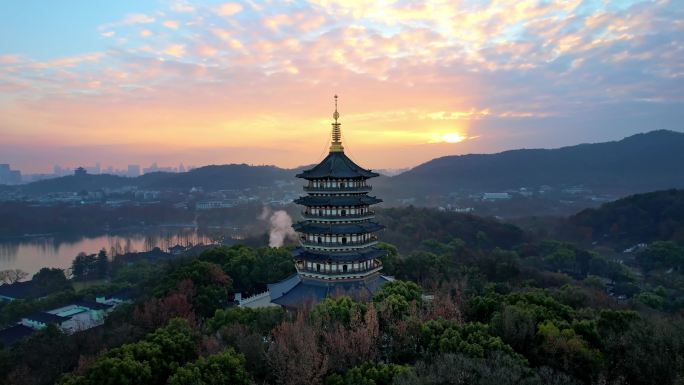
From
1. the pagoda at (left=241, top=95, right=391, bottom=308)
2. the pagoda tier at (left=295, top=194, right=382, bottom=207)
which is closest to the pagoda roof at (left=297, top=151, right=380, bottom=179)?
the pagoda at (left=241, top=95, right=391, bottom=308)

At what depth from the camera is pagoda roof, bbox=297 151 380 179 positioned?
2239cm

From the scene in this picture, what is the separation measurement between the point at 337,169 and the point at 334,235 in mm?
3382

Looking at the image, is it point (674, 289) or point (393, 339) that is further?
point (674, 289)

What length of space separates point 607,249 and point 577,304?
41190 mm

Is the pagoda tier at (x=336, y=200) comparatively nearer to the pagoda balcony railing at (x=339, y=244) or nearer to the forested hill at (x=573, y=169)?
the pagoda balcony railing at (x=339, y=244)

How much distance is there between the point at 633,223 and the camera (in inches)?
2539

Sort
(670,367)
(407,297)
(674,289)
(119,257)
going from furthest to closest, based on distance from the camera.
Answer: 1. (119,257)
2. (674,289)
3. (407,297)
4. (670,367)

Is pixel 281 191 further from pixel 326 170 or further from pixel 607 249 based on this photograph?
pixel 326 170

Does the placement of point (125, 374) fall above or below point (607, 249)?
above

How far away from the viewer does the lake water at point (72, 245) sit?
68.9 metres

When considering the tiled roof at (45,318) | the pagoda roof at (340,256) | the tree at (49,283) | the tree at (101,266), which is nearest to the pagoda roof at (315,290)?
the pagoda roof at (340,256)

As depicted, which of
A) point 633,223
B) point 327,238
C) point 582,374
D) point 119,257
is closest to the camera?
point 582,374

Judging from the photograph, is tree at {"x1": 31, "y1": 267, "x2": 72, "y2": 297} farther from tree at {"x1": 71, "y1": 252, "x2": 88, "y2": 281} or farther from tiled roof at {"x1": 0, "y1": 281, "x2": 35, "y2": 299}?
tree at {"x1": 71, "y1": 252, "x2": 88, "y2": 281}

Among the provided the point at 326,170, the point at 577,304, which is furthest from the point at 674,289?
the point at 326,170
